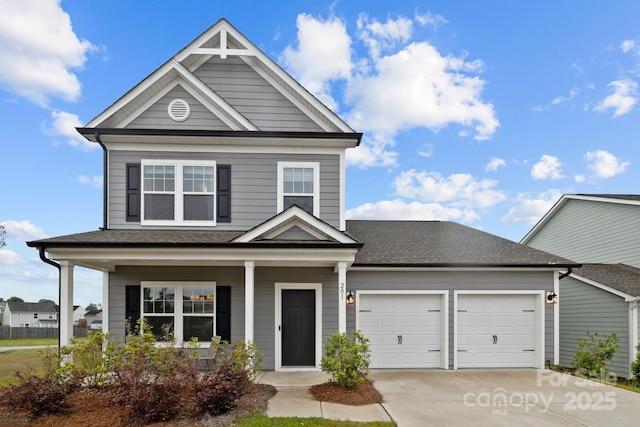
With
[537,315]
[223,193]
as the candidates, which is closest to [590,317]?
[537,315]

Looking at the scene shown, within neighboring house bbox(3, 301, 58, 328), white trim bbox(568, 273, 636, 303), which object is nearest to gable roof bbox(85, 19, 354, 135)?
white trim bbox(568, 273, 636, 303)

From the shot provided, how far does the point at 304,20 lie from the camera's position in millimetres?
13086

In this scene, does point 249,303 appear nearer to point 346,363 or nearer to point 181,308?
point 346,363

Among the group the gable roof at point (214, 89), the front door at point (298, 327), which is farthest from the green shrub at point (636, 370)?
the gable roof at point (214, 89)

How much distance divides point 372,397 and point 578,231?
13.1 metres

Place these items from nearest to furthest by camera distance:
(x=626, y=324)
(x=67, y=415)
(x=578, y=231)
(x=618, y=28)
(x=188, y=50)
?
(x=67, y=415) < (x=188, y=50) < (x=626, y=324) < (x=618, y=28) < (x=578, y=231)

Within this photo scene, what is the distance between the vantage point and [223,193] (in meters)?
10.4

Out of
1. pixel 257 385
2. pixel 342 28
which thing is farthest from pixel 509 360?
pixel 342 28

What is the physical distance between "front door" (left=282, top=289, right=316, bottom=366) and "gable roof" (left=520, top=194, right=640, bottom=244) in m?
11.4

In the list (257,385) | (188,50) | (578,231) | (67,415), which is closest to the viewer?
(67,415)

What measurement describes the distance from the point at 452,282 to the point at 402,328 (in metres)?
1.78

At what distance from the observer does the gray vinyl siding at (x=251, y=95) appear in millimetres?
10781

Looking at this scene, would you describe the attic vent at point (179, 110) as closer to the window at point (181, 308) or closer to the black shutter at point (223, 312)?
the window at point (181, 308)

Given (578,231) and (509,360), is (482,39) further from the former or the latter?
(509,360)
